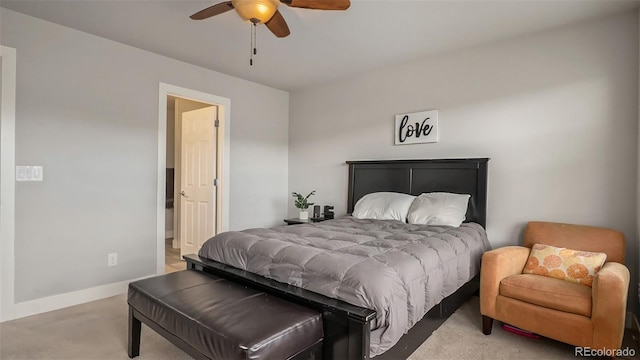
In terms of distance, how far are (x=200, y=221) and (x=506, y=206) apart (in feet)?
11.7

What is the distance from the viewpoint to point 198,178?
172 inches

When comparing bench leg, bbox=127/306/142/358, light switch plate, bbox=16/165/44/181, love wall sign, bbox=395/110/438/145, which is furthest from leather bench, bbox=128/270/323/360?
love wall sign, bbox=395/110/438/145

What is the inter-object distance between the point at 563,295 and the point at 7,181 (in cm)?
415

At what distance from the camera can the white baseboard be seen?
2.67m

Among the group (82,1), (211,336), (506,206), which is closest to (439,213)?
(506,206)

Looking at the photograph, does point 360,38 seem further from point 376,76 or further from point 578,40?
point 578,40

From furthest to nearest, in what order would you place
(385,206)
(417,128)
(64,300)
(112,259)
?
(417,128) < (385,206) < (112,259) < (64,300)

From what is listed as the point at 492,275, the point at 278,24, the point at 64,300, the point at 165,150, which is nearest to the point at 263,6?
the point at 278,24

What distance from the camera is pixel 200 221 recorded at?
433 cm

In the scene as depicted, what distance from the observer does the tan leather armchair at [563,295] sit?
1.90 metres

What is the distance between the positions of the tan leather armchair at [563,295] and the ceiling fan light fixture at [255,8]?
2243mm

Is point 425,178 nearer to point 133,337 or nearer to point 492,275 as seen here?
point 492,275

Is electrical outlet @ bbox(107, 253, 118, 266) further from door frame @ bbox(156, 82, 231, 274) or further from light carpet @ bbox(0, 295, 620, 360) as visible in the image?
light carpet @ bbox(0, 295, 620, 360)

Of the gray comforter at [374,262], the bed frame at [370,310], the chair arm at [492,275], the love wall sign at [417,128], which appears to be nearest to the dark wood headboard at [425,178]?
the bed frame at [370,310]
